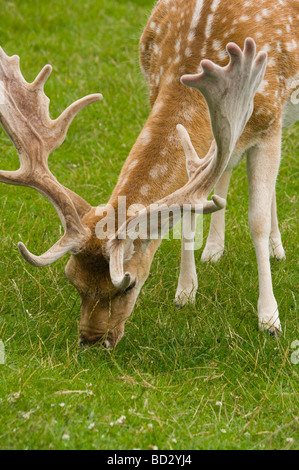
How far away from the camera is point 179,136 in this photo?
443 centimetres

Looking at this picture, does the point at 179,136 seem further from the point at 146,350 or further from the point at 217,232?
the point at 217,232

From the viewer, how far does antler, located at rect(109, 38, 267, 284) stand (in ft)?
12.0

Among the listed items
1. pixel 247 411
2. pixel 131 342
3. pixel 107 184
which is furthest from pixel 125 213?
pixel 107 184

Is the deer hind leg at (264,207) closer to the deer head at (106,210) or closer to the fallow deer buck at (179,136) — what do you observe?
Answer: the fallow deer buck at (179,136)

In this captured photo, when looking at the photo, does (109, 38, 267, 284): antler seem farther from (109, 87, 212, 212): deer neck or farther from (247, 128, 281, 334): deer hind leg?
(247, 128, 281, 334): deer hind leg

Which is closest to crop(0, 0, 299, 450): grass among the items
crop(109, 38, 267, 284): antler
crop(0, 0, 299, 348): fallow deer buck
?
crop(0, 0, 299, 348): fallow deer buck

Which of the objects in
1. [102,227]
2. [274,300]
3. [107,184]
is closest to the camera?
[102,227]

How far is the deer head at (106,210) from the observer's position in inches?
151

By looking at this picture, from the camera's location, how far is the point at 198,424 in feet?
12.6

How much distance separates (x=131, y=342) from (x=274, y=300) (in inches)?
40.1

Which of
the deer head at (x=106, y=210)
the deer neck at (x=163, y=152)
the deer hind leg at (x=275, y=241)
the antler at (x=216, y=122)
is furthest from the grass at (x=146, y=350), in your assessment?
the deer neck at (x=163, y=152)

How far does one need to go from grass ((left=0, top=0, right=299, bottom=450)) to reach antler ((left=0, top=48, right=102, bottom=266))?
2.29 ft

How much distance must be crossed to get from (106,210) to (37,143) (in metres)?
0.59
